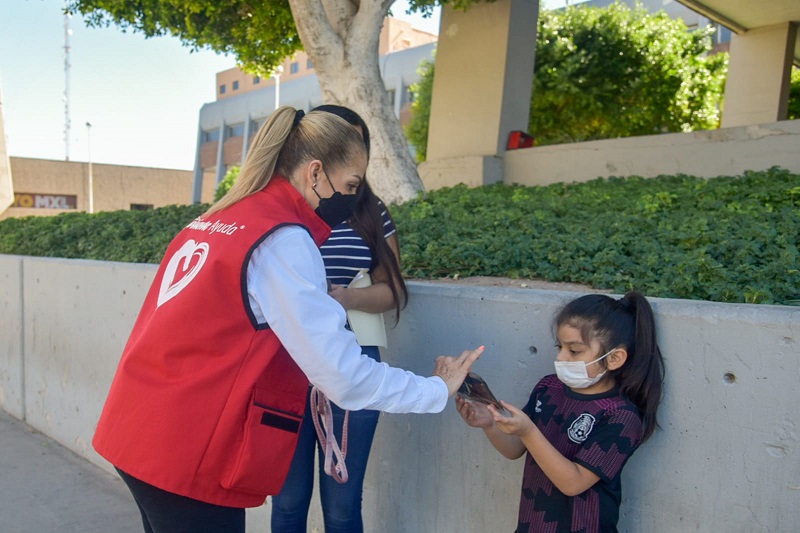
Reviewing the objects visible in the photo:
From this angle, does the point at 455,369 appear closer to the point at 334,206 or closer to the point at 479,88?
the point at 334,206

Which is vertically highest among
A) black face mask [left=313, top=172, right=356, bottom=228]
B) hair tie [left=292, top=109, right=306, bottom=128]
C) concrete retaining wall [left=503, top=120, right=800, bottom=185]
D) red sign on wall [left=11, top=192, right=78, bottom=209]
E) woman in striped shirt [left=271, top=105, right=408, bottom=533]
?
concrete retaining wall [left=503, top=120, right=800, bottom=185]

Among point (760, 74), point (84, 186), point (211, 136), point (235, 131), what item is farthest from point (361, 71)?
point (211, 136)

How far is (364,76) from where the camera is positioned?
6.85 m

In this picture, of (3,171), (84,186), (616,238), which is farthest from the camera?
(84,186)

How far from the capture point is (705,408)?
2090mm

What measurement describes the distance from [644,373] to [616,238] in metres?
1.79

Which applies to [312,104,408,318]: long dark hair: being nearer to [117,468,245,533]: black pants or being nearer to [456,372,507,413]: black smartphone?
[456,372,507,413]: black smartphone

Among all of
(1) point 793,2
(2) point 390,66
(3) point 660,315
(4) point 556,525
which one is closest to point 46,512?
(4) point 556,525

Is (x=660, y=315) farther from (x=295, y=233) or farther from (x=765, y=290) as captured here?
(x=295, y=233)

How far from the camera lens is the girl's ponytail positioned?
2111 mm

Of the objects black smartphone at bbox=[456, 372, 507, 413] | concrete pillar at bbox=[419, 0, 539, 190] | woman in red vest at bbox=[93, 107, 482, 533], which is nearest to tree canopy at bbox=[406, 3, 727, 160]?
concrete pillar at bbox=[419, 0, 539, 190]

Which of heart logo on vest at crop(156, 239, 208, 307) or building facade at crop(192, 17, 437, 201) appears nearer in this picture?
heart logo on vest at crop(156, 239, 208, 307)

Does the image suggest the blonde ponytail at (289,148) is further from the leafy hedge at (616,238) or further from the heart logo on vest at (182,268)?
the leafy hedge at (616,238)

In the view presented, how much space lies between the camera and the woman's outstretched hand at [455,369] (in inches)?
80.0
